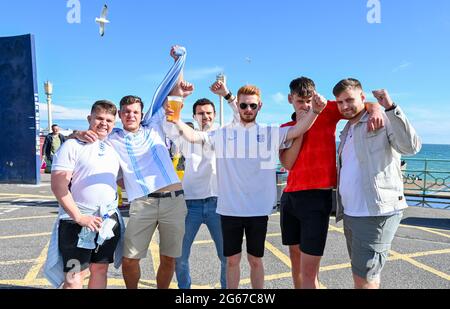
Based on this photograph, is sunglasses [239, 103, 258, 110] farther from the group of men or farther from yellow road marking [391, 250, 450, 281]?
yellow road marking [391, 250, 450, 281]

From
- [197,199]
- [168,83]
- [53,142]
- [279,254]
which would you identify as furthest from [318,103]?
[53,142]

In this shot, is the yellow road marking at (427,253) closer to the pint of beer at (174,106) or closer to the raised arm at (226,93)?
the raised arm at (226,93)

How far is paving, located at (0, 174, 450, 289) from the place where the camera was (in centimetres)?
362

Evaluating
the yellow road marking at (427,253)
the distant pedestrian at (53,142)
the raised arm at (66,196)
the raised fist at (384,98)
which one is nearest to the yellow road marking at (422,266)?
the yellow road marking at (427,253)

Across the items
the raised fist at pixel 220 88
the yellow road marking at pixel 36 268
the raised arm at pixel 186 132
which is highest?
the raised fist at pixel 220 88

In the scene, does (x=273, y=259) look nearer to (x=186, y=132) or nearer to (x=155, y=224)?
(x=155, y=224)

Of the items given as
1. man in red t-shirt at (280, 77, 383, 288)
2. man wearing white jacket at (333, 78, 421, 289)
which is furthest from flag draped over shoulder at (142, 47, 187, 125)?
man wearing white jacket at (333, 78, 421, 289)

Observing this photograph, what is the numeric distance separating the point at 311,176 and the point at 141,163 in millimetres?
1407

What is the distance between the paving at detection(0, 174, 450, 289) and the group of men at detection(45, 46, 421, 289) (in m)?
0.91

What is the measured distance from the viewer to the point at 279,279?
371 cm

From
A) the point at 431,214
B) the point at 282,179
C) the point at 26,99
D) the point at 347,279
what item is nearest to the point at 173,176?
the point at 347,279

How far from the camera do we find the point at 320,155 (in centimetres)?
263

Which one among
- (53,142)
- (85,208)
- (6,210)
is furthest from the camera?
(53,142)

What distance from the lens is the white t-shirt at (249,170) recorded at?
2.62m
